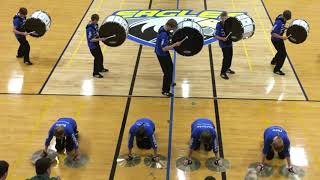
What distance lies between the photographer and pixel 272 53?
1286 centimetres

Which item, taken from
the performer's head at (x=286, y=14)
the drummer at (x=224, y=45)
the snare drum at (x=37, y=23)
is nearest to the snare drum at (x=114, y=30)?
the snare drum at (x=37, y=23)

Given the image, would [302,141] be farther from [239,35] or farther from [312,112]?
[239,35]

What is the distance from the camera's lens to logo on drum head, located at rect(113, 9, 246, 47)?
13.8m

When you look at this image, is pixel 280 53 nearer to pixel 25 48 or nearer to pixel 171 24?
pixel 171 24

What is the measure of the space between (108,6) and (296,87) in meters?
8.21

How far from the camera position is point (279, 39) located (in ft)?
37.5

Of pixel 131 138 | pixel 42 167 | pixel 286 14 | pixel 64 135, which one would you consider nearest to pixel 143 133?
pixel 131 138

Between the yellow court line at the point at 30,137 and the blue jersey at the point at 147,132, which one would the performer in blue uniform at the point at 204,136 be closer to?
the blue jersey at the point at 147,132

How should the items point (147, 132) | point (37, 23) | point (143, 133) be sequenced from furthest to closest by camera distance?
point (37, 23) → point (147, 132) → point (143, 133)

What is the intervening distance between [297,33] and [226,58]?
1.97m

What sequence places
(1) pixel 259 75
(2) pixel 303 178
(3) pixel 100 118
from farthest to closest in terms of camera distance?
(1) pixel 259 75 < (3) pixel 100 118 < (2) pixel 303 178

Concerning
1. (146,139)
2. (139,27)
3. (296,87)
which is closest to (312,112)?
(296,87)

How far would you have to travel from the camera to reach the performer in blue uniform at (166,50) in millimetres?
→ 9920

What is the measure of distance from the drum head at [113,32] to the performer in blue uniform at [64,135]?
9.05 ft
